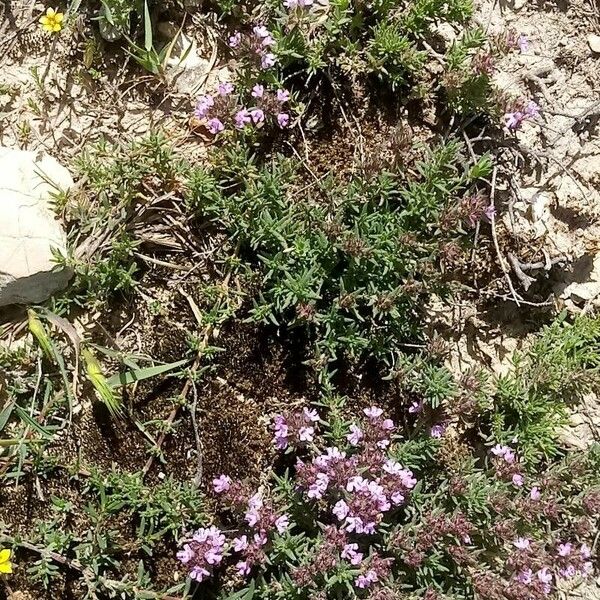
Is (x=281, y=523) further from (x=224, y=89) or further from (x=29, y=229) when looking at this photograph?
(x=224, y=89)

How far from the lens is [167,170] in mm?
4090

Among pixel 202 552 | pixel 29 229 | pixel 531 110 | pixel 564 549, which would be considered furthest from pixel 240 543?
pixel 531 110

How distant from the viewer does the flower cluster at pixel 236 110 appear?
399 centimetres

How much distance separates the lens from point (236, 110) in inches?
159

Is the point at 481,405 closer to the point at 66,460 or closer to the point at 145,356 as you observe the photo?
the point at 145,356

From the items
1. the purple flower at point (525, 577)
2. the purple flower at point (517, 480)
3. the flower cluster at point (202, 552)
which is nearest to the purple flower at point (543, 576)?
the purple flower at point (525, 577)

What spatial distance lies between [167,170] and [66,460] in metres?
1.66

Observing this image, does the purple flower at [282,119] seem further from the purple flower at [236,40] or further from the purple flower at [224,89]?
the purple flower at [236,40]

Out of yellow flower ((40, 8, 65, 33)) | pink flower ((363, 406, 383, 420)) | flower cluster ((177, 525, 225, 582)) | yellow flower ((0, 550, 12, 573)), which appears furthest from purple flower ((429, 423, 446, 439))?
yellow flower ((40, 8, 65, 33))

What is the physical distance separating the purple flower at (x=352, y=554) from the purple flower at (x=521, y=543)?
820mm

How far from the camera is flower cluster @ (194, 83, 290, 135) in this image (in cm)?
399

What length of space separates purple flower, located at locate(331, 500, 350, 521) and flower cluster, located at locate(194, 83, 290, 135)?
6.57 feet

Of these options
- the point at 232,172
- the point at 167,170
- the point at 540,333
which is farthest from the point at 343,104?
the point at 540,333

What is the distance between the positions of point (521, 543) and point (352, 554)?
0.89 m
